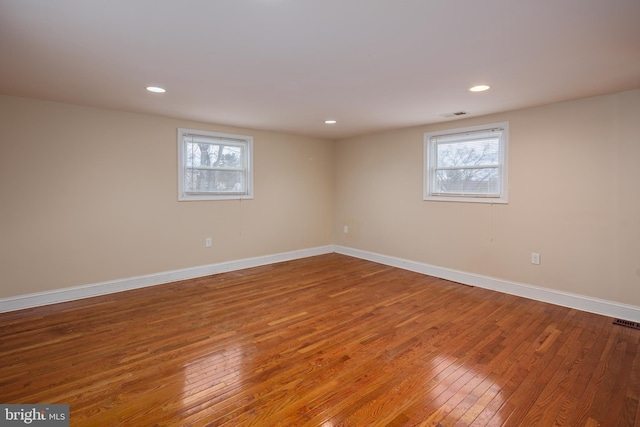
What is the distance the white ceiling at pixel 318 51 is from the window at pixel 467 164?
58 centimetres

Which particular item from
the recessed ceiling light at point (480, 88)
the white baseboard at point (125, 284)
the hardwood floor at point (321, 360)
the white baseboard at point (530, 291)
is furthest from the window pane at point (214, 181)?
the recessed ceiling light at point (480, 88)

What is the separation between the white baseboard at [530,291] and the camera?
3199mm

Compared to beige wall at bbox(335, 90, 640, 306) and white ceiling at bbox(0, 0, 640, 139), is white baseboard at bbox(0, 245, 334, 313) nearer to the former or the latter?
white ceiling at bbox(0, 0, 640, 139)

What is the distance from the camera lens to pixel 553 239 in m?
3.62

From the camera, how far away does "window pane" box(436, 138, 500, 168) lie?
4107 mm

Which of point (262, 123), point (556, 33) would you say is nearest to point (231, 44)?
point (556, 33)

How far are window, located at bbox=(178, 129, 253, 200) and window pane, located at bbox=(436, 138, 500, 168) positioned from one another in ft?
9.77

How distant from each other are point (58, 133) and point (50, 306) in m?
1.92

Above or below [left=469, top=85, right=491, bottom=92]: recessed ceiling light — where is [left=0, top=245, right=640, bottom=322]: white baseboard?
below

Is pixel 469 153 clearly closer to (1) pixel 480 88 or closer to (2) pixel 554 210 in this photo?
(2) pixel 554 210

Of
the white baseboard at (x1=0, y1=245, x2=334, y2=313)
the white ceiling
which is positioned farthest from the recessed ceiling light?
the white baseboard at (x1=0, y1=245, x2=334, y2=313)

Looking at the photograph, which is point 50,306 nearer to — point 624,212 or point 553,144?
point 553,144

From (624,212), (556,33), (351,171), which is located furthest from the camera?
(351,171)

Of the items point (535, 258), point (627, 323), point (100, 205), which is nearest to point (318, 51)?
point (100, 205)
